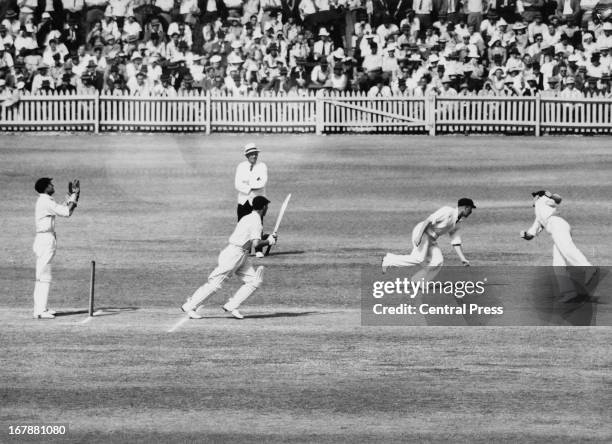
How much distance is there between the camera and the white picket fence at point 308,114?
40.1 meters

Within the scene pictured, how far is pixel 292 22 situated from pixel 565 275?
23.6 meters

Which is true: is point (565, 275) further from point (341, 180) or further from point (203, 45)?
point (203, 45)

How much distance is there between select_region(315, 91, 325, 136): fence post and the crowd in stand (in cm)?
57

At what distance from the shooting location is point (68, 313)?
2017 centimetres

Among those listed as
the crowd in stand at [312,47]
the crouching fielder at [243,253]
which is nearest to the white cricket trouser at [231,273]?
the crouching fielder at [243,253]

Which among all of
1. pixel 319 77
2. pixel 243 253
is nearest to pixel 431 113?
pixel 319 77

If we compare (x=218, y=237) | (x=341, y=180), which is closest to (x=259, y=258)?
(x=218, y=237)

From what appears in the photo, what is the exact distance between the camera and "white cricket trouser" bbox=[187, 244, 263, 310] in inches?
738

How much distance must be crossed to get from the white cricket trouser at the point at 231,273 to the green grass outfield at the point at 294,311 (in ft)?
1.16

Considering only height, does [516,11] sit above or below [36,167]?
above

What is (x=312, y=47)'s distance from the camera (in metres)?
42.5

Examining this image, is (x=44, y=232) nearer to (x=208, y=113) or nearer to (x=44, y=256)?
(x=44, y=256)

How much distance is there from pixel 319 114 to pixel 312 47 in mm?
2761

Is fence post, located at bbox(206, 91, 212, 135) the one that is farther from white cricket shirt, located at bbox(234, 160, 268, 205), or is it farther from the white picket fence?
white cricket shirt, located at bbox(234, 160, 268, 205)
